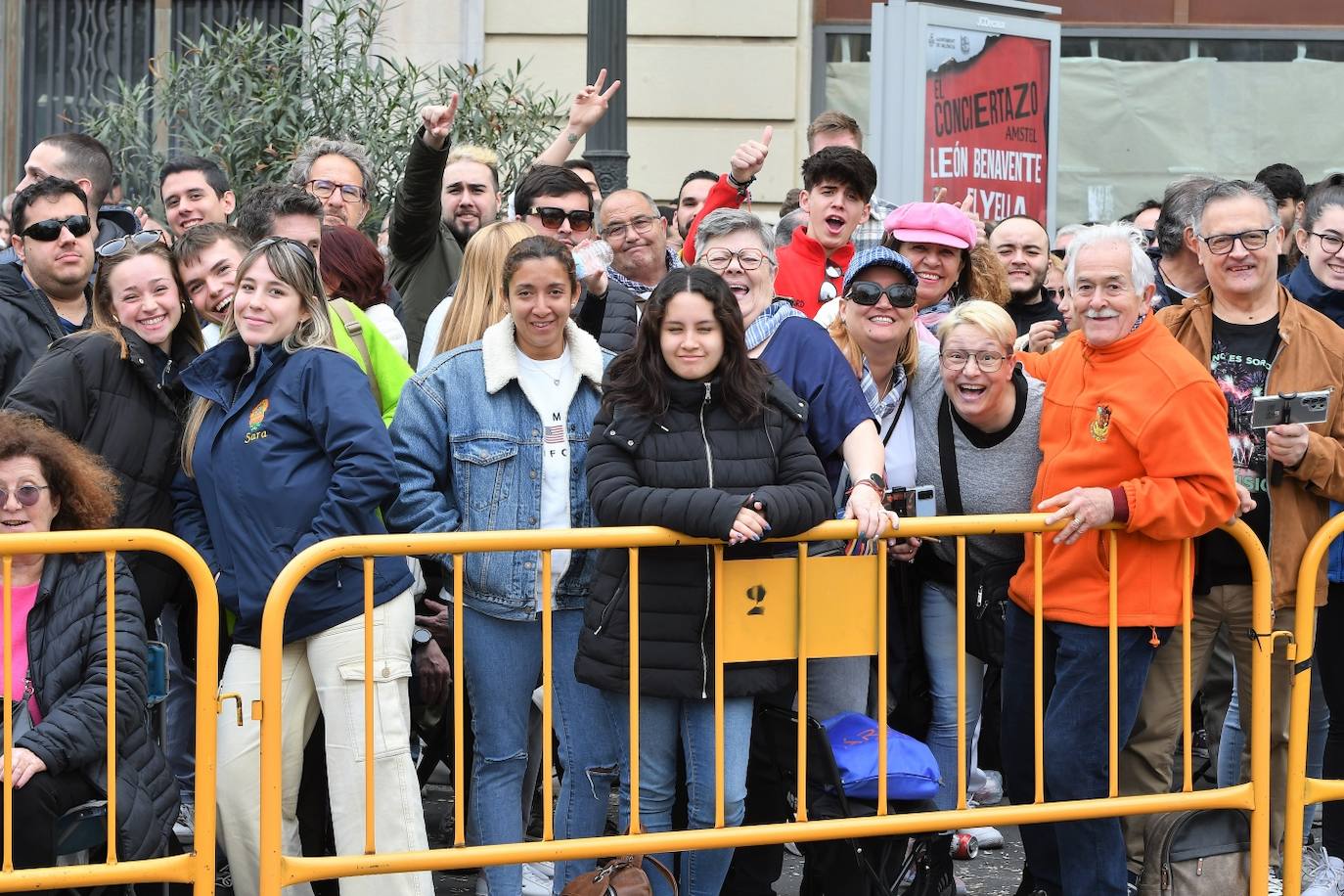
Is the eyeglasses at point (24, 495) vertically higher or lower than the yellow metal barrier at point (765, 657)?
higher

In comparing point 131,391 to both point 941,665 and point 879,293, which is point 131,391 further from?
point 941,665

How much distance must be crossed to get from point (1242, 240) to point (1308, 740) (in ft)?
5.33

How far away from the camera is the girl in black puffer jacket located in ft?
15.3

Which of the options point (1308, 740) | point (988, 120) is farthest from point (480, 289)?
point (988, 120)

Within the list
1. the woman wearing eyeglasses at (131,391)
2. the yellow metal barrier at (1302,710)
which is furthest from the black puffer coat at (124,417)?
the yellow metal barrier at (1302,710)

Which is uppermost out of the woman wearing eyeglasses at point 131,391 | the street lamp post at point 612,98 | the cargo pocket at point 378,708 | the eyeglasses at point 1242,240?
the street lamp post at point 612,98

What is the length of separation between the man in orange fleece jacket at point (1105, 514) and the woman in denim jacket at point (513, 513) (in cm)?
133

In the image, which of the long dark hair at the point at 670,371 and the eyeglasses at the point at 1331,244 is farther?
the eyeglasses at the point at 1331,244

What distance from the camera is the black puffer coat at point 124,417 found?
500cm

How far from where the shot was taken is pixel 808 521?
4.66 metres

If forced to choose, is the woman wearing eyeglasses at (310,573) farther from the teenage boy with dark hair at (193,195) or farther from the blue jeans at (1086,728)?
the teenage boy with dark hair at (193,195)

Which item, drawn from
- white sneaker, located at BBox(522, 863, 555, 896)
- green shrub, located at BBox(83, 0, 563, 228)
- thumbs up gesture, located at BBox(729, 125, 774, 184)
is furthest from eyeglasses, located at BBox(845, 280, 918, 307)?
green shrub, located at BBox(83, 0, 563, 228)

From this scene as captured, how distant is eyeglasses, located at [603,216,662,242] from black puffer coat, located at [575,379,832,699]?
1.61 m

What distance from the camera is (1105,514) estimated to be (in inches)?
187
